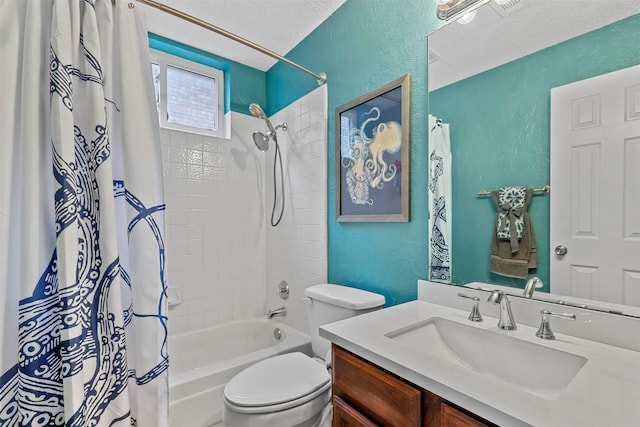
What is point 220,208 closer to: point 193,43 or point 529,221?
point 193,43

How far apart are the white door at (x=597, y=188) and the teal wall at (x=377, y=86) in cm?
49

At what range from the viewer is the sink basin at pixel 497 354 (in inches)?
30.5

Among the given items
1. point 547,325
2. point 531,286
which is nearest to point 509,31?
point 531,286

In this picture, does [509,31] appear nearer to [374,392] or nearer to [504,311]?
[504,311]

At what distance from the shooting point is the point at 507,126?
1.06 m

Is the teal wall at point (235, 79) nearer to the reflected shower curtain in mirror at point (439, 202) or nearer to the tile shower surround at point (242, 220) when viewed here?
the tile shower surround at point (242, 220)

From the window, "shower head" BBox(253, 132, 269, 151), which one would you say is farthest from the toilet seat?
the window

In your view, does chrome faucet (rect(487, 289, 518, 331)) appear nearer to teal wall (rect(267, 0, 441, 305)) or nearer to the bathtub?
teal wall (rect(267, 0, 441, 305))

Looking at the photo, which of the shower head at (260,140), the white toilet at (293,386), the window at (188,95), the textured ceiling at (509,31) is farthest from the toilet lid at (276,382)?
the window at (188,95)

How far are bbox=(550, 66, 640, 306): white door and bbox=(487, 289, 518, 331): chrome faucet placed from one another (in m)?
0.16

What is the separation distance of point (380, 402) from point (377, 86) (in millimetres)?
1386

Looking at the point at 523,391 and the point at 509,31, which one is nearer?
the point at 523,391

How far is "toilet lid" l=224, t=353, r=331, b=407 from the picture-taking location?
115 cm

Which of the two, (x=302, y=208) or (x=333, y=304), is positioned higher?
(x=302, y=208)
